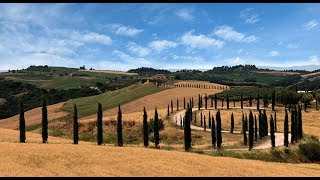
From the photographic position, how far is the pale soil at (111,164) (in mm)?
37406

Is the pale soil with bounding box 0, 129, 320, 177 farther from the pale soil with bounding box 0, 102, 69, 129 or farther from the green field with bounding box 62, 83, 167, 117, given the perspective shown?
the green field with bounding box 62, 83, 167, 117

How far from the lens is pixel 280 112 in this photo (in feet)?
435

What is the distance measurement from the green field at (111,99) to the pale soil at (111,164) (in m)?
104

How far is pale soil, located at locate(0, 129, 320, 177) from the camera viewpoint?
37406 millimetres

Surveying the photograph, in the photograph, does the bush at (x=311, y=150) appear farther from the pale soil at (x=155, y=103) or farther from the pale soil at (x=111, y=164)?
the pale soil at (x=155, y=103)

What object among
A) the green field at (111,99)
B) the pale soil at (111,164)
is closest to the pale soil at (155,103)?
the green field at (111,99)

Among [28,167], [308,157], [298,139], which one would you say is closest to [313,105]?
[298,139]

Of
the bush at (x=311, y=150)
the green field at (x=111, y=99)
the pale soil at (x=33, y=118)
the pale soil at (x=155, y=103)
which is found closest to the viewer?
the bush at (x=311, y=150)

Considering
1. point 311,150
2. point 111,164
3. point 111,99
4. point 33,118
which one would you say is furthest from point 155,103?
point 111,164

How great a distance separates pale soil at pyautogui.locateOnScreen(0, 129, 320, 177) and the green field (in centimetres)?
10354

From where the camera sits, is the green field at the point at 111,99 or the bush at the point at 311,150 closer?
the bush at the point at 311,150

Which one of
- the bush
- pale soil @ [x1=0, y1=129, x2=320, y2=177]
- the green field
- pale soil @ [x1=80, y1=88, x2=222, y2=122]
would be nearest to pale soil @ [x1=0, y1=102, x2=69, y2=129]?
the green field

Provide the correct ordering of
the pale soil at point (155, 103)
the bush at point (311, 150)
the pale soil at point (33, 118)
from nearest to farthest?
1. the bush at point (311, 150)
2. the pale soil at point (155, 103)
3. the pale soil at point (33, 118)

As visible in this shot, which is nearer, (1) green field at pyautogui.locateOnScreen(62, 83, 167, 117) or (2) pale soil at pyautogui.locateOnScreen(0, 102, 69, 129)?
(2) pale soil at pyautogui.locateOnScreen(0, 102, 69, 129)
